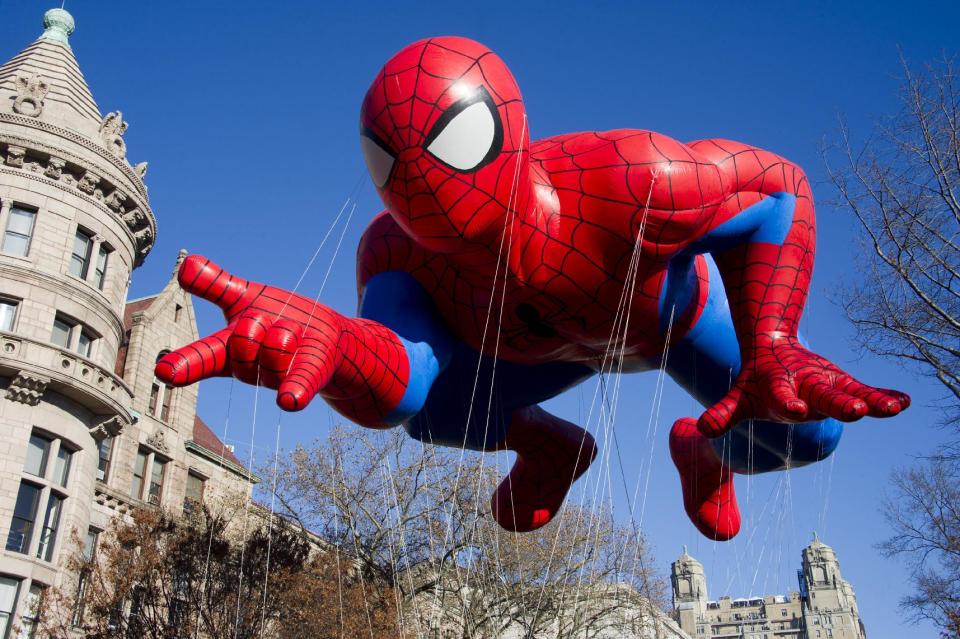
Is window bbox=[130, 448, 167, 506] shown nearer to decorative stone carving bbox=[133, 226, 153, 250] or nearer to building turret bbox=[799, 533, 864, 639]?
decorative stone carving bbox=[133, 226, 153, 250]

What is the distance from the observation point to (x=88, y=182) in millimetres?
19062

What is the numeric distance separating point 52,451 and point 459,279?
13.8 meters

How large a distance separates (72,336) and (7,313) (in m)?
1.26

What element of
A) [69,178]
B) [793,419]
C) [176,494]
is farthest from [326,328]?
[176,494]

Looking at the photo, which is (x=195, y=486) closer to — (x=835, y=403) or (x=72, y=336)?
(x=72, y=336)

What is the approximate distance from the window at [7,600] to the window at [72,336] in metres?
4.42

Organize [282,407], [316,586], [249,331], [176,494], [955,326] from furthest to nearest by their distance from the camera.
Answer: [176,494], [316,586], [955,326], [249,331], [282,407]

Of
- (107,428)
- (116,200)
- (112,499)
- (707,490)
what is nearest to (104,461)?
(112,499)

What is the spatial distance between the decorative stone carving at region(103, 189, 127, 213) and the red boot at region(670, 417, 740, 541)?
616 inches

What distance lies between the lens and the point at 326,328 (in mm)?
5191

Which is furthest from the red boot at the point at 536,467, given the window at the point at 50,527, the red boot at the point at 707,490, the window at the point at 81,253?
the window at the point at 81,253

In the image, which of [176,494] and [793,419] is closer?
[793,419]

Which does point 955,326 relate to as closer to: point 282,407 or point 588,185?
point 588,185

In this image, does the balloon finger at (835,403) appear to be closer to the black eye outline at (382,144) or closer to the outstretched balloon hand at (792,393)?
the outstretched balloon hand at (792,393)
